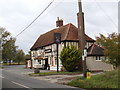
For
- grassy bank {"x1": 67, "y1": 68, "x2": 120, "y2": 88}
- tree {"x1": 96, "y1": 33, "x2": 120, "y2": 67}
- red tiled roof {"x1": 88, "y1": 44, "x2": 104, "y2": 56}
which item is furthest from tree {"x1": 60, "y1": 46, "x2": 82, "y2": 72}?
grassy bank {"x1": 67, "y1": 68, "x2": 120, "y2": 88}

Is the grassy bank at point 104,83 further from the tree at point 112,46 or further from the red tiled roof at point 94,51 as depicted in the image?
the red tiled roof at point 94,51

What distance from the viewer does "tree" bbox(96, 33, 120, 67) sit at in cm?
2173

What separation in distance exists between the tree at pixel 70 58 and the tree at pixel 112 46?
5.47 meters

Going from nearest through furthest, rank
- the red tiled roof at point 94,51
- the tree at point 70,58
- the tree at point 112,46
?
the tree at point 112,46 → the tree at point 70,58 → the red tiled roof at point 94,51

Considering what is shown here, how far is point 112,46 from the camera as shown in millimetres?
22438

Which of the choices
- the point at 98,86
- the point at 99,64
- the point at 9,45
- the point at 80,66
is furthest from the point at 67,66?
the point at 9,45

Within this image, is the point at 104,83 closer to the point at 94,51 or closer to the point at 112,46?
the point at 112,46

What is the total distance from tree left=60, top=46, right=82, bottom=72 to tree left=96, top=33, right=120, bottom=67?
5467 mm

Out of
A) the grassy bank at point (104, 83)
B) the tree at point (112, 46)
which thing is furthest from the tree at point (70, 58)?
the grassy bank at point (104, 83)

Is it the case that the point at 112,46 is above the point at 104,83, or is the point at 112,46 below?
above

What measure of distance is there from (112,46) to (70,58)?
330 inches

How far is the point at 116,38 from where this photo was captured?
23297 mm

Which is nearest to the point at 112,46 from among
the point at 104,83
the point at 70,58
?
the point at 70,58

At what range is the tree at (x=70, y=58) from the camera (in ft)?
96.8
